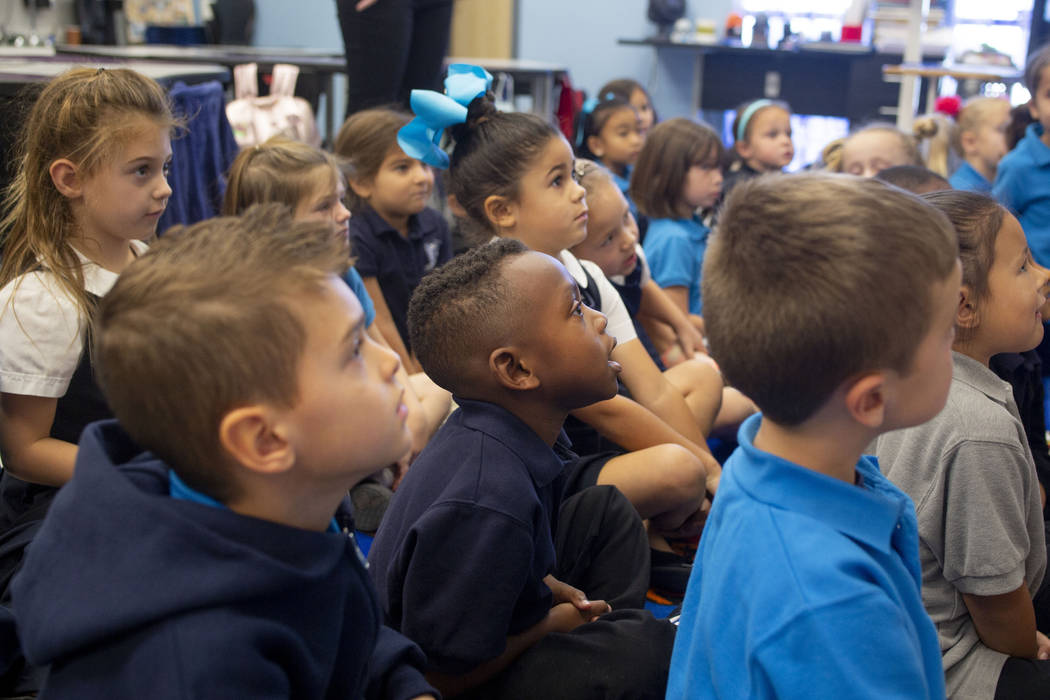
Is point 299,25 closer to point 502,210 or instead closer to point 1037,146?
point 1037,146

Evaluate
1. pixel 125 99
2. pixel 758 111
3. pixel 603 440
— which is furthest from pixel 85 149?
pixel 758 111

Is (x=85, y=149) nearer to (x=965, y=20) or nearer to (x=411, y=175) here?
(x=411, y=175)

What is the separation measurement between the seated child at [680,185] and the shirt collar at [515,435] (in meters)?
1.67

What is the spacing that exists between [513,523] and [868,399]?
1.37ft

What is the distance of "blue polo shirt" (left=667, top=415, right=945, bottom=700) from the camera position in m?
0.74

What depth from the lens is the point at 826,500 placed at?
2.65 ft

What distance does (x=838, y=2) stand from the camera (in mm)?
7129

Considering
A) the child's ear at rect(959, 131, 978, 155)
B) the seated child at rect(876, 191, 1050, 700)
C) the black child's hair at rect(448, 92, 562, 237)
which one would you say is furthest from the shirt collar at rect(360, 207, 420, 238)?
the child's ear at rect(959, 131, 978, 155)

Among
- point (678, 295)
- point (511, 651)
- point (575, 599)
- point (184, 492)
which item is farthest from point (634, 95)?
point (184, 492)

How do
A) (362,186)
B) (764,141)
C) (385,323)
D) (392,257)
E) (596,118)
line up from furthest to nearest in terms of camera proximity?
(596,118) → (764,141) → (362,186) → (392,257) → (385,323)

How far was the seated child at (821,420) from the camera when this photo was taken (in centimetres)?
75

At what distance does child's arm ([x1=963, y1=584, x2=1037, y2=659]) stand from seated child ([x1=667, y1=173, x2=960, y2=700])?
304 millimetres

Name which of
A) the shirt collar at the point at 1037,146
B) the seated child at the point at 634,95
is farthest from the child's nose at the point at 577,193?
the seated child at the point at 634,95

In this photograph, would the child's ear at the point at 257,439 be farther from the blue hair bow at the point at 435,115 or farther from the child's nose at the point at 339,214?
the child's nose at the point at 339,214
